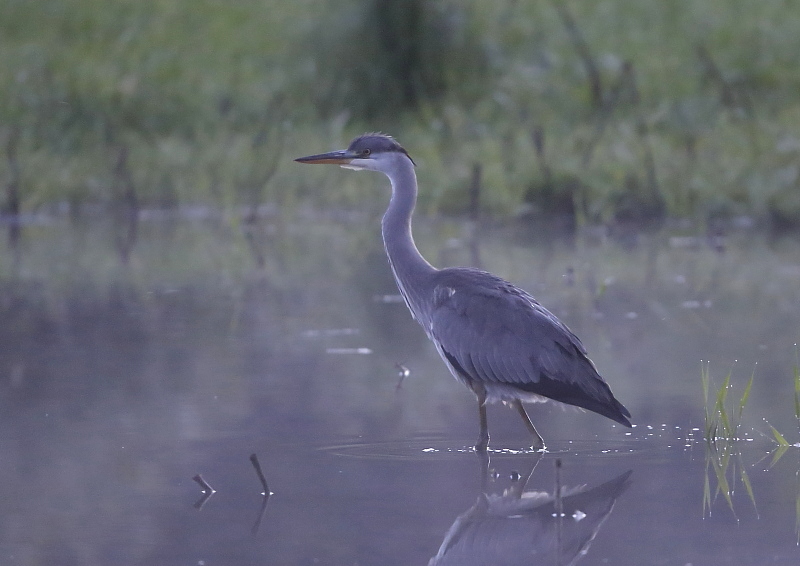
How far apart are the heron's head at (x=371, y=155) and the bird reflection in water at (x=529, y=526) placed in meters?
2.28

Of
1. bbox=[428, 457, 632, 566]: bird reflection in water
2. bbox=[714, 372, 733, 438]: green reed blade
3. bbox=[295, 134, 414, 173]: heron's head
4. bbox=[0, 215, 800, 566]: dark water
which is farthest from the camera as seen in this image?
bbox=[295, 134, 414, 173]: heron's head

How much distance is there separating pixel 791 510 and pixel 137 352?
160 inches

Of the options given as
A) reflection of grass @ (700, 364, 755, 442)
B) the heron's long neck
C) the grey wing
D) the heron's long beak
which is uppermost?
the heron's long beak

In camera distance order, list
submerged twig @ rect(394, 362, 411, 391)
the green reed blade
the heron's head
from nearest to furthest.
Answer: the green reed blade < submerged twig @ rect(394, 362, 411, 391) < the heron's head

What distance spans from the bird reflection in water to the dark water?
12 millimetres

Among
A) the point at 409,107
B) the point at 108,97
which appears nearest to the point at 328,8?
the point at 409,107

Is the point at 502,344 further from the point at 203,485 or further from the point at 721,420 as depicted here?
the point at 203,485

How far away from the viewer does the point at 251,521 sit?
4527 millimetres

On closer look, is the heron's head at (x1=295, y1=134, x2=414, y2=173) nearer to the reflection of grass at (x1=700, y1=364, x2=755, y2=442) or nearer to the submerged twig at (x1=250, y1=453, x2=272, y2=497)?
the reflection of grass at (x1=700, y1=364, x2=755, y2=442)

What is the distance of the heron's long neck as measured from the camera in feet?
21.3

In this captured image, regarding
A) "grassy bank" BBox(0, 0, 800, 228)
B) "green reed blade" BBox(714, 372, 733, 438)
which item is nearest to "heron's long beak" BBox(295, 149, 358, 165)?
"green reed blade" BBox(714, 372, 733, 438)

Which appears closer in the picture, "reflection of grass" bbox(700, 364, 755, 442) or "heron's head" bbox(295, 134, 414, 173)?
"reflection of grass" bbox(700, 364, 755, 442)

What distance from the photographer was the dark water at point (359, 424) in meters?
4.36

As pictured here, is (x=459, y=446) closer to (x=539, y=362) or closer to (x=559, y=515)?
(x=539, y=362)
